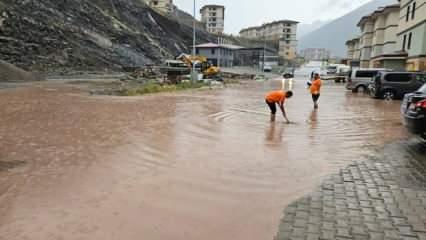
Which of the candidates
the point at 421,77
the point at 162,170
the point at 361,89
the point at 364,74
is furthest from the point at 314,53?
the point at 162,170

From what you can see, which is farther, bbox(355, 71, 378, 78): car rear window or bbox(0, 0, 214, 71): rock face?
bbox(0, 0, 214, 71): rock face

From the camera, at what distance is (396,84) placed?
20234 mm

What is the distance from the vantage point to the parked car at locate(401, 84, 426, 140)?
23.7ft

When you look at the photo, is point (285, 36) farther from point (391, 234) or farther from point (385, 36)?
point (391, 234)

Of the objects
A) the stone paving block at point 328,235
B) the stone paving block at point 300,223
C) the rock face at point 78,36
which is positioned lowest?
the stone paving block at point 300,223

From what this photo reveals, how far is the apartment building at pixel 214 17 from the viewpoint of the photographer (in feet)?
385

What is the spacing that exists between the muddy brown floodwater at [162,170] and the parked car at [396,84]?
8876mm

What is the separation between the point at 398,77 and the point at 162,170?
17736 mm

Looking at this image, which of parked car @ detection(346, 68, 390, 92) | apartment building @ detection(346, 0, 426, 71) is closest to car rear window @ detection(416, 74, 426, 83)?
parked car @ detection(346, 68, 390, 92)

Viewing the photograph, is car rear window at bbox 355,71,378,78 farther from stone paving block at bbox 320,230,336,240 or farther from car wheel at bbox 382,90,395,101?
stone paving block at bbox 320,230,336,240

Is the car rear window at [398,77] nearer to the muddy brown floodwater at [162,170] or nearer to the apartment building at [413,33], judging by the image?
the muddy brown floodwater at [162,170]

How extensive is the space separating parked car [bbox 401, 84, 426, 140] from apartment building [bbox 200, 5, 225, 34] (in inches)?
4414

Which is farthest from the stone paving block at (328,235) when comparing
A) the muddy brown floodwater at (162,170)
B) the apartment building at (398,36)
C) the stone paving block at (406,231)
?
the apartment building at (398,36)

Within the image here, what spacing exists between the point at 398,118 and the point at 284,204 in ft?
33.4
